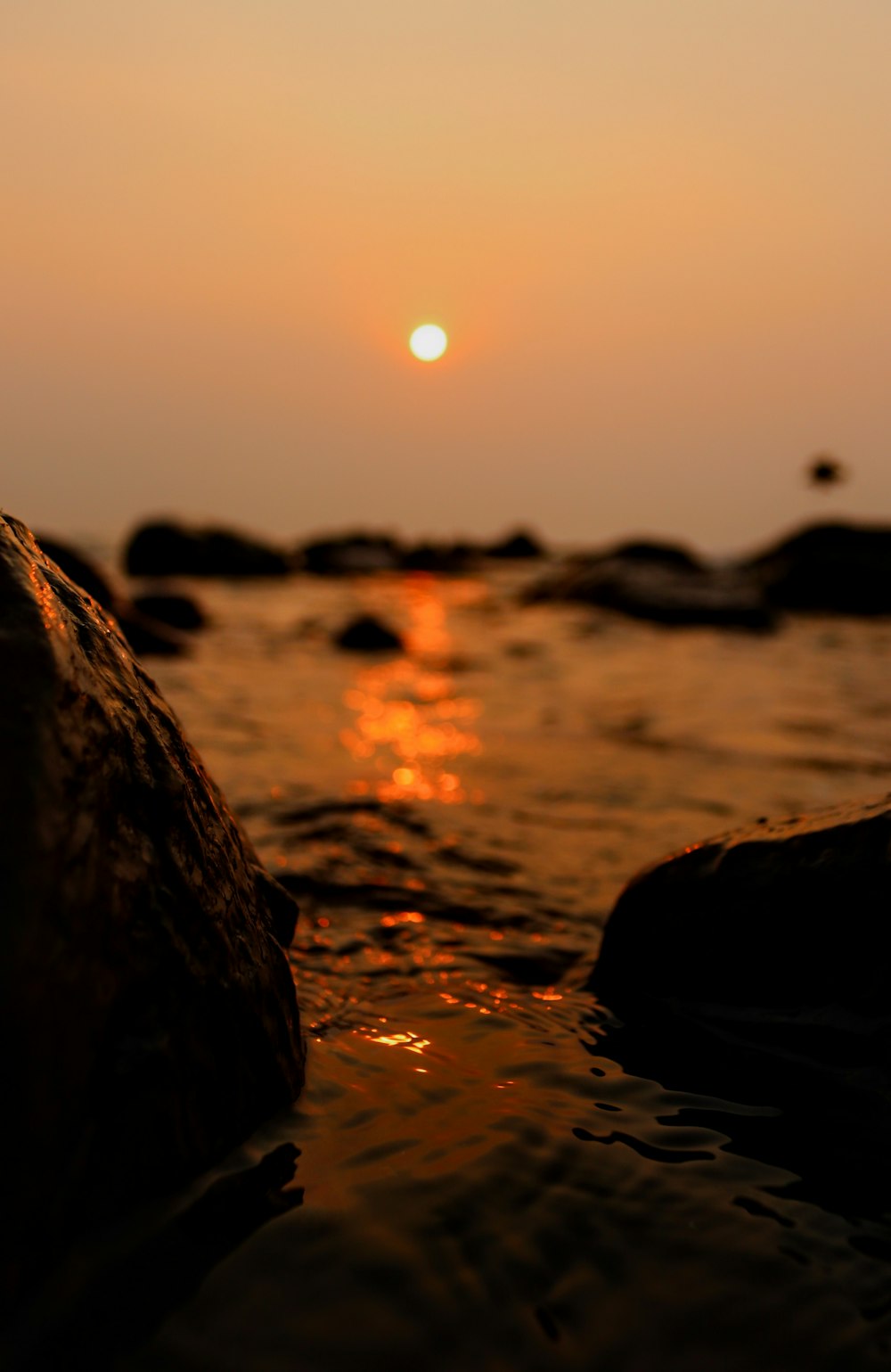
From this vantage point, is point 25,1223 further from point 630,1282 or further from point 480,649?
point 480,649

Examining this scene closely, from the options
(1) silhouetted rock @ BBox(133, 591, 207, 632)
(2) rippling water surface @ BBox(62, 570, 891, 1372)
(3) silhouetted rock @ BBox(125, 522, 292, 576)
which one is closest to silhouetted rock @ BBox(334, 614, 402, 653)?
(1) silhouetted rock @ BBox(133, 591, 207, 632)

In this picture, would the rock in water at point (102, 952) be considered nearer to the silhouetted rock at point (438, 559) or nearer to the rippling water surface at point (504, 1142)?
the rippling water surface at point (504, 1142)

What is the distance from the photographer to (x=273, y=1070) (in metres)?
1.88

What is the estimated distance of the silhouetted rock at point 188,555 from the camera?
78.5 feet

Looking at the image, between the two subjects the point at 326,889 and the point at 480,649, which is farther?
the point at 480,649

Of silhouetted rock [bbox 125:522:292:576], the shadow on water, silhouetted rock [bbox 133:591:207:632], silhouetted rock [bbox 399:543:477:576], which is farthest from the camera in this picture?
silhouetted rock [bbox 399:543:477:576]

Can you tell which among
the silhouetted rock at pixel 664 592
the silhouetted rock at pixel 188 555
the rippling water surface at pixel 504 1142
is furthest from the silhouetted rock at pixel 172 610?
the silhouetted rock at pixel 188 555

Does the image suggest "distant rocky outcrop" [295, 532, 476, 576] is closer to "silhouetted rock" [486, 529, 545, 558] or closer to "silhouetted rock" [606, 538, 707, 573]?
"silhouetted rock" [486, 529, 545, 558]

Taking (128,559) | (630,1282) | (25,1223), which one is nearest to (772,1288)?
(630,1282)

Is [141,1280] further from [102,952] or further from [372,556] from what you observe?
[372,556]

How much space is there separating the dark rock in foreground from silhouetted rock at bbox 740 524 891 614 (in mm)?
15794

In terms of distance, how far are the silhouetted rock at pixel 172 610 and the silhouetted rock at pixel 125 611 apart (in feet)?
0.07

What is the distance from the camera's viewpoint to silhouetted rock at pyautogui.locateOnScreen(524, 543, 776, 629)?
14.1 meters

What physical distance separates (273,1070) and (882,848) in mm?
1361
